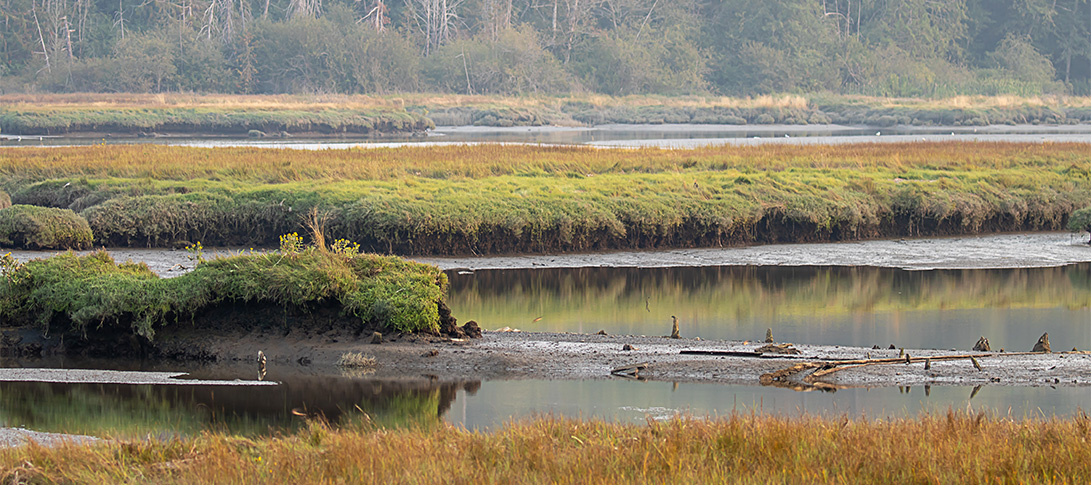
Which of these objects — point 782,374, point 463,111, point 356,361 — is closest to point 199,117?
point 463,111

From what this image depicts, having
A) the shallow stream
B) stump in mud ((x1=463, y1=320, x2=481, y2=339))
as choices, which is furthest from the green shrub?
stump in mud ((x1=463, y1=320, x2=481, y2=339))

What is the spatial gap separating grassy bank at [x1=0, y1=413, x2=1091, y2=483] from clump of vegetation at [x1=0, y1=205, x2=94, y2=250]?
14326mm

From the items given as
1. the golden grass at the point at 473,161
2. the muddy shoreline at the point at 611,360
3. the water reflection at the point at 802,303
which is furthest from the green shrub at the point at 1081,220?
the muddy shoreline at the point at 611,360

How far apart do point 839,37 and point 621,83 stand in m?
18.3

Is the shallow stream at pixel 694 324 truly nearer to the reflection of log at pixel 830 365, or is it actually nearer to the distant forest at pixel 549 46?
the reflection of log at pixel 830 365

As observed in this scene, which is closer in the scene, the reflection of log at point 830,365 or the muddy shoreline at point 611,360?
the reflection of log at point 830,365

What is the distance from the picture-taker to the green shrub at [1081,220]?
981 inches

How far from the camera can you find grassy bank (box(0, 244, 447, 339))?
14.2 m

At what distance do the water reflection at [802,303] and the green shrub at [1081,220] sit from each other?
10.0ft

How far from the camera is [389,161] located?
3059 centimetres

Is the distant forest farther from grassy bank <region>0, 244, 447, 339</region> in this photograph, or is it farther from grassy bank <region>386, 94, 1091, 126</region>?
grassy bank <region>0, 244, 447, 339</region>

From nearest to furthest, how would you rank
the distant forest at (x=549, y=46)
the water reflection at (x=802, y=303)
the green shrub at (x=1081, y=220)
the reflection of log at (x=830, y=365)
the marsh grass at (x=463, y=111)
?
the reflection of log at (x=830, y=365) → the water reflection at (x=802, y=303) → the green shrub at (x=1081, y=220) → the marsh grass at (x=463, y=111) → the distant forest at (x=549, y=46)

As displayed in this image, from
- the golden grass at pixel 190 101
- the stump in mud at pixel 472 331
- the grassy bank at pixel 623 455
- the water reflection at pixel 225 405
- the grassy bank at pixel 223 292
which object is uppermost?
the golden grass at pixel 190 101

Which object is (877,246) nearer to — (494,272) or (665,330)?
(494,272)
